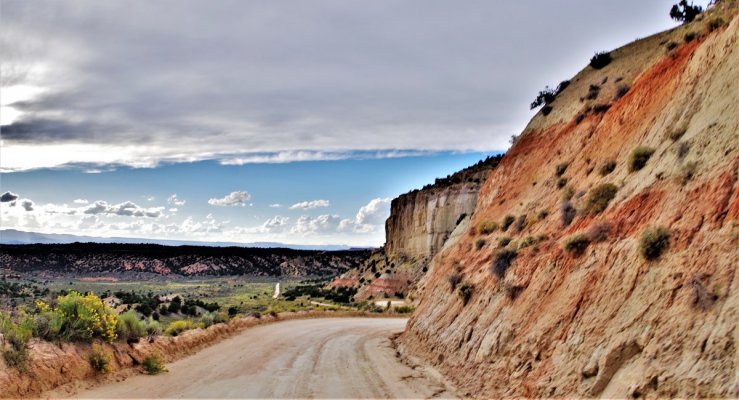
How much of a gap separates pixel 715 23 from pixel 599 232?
376 inches

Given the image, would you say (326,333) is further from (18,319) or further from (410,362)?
(18,319)

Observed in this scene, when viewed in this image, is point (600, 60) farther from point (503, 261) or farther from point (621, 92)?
point (503, 261)

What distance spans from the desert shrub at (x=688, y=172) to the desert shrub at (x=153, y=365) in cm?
1414

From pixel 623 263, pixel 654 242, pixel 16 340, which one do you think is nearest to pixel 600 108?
pixel 623 263

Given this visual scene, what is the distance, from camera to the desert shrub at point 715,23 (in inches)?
646

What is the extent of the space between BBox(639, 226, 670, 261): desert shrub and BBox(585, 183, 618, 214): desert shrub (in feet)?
11.9

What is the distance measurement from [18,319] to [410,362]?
11.7m

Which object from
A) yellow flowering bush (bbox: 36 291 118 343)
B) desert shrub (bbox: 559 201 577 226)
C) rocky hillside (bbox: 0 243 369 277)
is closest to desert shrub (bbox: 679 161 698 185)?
desert shrub (bbox: 559 201 577 226)

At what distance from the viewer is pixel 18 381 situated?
1012 centimetres

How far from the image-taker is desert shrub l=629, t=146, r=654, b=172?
1423cm

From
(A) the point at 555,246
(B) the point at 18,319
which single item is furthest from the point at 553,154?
(B) the point at 18,319

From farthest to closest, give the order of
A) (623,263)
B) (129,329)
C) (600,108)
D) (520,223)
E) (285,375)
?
1. (600,108)
2. (520,223)
3. (129,329)
4. (285,375)
5. (623,263)

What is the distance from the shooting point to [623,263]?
1120 cm

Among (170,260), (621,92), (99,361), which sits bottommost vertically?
(170,260)
